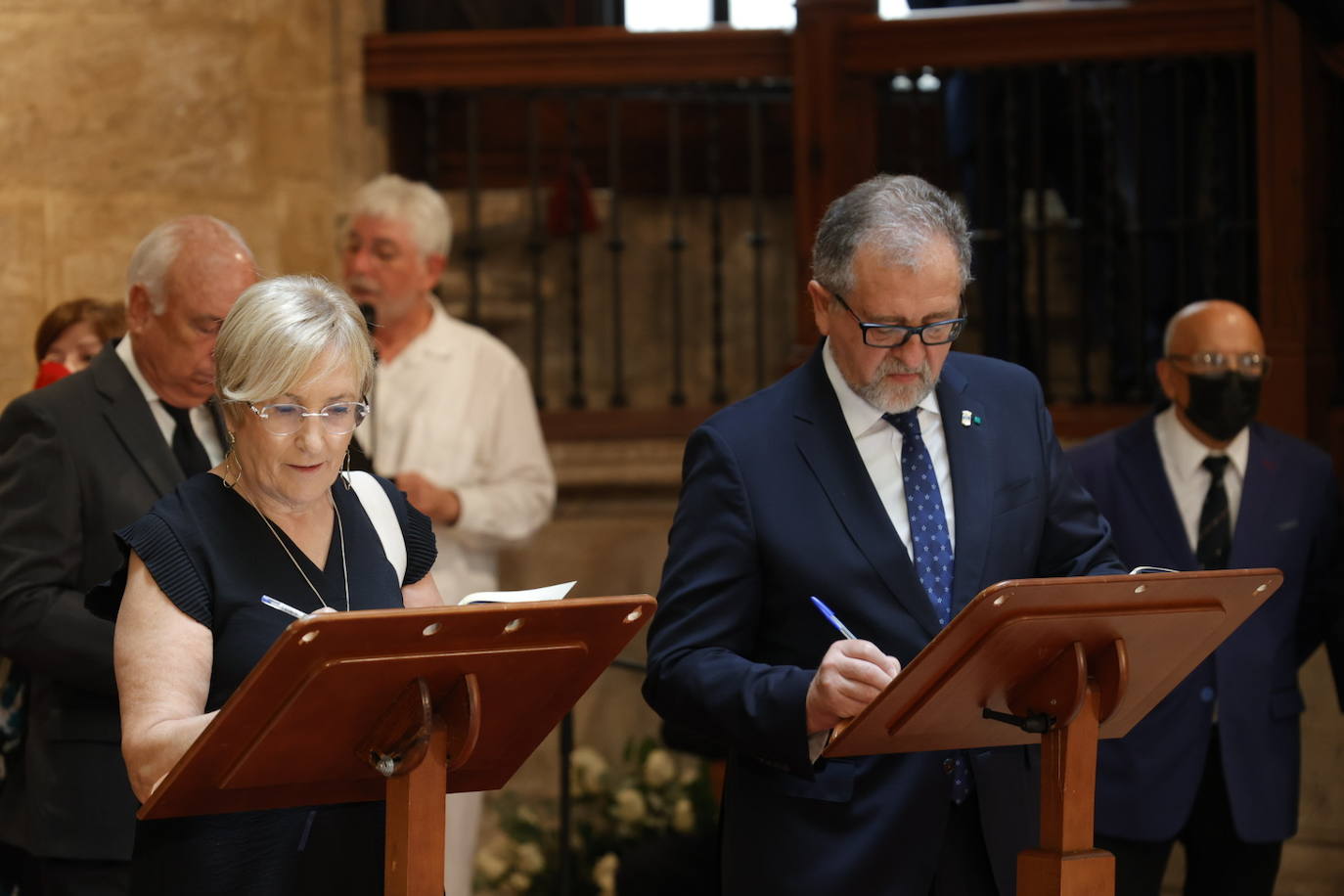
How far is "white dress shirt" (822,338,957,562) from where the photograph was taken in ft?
9.09

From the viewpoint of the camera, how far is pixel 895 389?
2727 millimetres

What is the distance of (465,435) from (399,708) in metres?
2.57

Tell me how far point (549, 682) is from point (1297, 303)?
3.57m

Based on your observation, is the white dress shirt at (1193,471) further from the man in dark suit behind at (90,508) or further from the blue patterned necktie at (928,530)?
the man in dark suit behind at (90,508)

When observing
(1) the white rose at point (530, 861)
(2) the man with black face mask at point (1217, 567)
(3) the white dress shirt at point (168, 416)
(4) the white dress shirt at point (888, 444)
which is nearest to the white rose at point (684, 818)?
(1) the white rose at point (530, 861)

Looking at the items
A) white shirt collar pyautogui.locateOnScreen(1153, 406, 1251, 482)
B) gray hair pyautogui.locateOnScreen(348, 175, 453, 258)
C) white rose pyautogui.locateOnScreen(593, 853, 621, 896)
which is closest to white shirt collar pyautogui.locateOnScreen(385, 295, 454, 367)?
gray hair pyautogui.locateOnScreen(348, 175, 453, 258)

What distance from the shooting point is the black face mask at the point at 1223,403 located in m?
3.93

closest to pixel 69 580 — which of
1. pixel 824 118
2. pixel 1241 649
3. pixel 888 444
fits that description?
pixel 888 444

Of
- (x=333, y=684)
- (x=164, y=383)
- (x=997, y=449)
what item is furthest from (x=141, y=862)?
(x=997, y=449)

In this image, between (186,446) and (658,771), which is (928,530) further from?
(658,771)

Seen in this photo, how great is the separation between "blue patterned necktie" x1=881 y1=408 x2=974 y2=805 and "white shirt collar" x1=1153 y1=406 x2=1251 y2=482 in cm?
139

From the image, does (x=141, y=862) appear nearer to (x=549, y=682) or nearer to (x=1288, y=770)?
(x=549, y=682)

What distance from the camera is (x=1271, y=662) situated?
12.6ft

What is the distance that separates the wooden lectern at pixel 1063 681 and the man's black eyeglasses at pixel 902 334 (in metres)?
0.56
